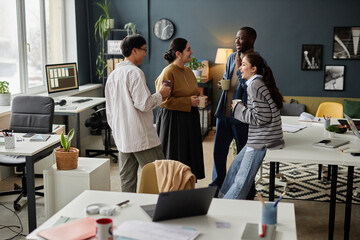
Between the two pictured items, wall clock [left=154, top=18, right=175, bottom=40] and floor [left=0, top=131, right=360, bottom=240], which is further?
wall clock [left=154, top=18, right=175, bottom=40]

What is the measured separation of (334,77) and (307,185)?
10.3 feet

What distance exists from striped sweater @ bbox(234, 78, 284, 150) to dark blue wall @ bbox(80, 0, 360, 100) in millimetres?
4693

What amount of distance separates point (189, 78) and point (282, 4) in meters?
4.08

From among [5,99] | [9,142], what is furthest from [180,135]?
[5,99]

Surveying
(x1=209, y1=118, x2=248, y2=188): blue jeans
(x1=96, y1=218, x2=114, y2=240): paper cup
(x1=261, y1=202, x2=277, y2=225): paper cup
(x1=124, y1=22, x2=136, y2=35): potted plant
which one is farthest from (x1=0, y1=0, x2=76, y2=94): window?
(x1=261, y1=202, x2=277, y2=225): paper cup

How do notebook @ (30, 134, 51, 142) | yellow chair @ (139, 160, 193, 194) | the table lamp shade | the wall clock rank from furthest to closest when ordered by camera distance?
the wall clock < the table lamp shade < notebook @ (30, 134, 51, 142) < yellow chair @ (139, 160, 193, 194)

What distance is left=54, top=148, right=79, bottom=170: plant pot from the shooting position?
3.51 metres

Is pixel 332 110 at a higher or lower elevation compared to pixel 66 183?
higher

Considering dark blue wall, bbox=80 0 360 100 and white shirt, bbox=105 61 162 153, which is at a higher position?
dark blue wall, bbox=80 0 360 100

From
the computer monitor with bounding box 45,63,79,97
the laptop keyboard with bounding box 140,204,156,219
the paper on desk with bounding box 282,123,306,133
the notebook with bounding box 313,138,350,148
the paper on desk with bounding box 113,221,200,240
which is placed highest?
the computer monitor with bounding box 45,63,79,97

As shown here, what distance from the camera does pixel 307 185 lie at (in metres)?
5.04

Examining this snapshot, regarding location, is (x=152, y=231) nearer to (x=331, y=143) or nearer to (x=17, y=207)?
(x=331, y=143)

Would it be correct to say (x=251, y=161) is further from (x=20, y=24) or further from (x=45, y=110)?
(x=20, y=24)

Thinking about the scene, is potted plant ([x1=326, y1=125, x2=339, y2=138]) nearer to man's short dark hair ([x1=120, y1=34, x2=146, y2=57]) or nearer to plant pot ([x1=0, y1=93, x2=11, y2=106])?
man's short dark hair ([x1=120, y1=34, x2=146, y2=57])
